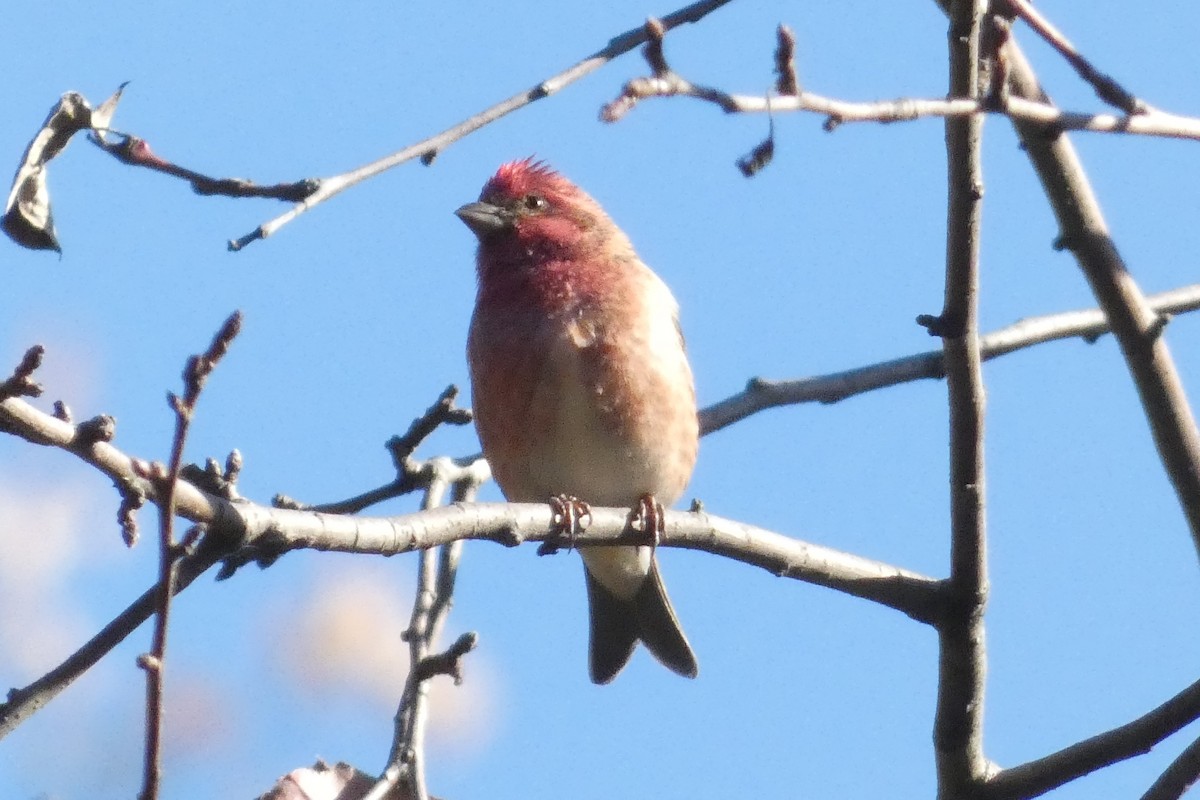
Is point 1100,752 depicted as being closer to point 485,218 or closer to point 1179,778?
point 1179,778

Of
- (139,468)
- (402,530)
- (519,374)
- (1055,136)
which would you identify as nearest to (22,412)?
(139,468)

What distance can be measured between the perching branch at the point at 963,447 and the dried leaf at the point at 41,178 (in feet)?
5.93

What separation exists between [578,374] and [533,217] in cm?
125

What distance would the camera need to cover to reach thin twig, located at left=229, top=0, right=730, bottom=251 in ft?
11.2

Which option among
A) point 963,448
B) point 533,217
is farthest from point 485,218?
point 963,448

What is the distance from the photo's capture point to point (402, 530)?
3.77 m

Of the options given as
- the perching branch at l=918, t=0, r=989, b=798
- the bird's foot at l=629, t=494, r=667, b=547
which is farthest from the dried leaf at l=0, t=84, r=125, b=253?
the bird's foot at l=629, t=494, r=667, b=547

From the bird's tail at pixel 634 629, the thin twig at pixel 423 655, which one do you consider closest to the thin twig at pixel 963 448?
the thin twig at pixel 423 655

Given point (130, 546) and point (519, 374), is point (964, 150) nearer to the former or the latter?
point (130, 546)

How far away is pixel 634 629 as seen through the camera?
7562mm

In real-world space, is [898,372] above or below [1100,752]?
above

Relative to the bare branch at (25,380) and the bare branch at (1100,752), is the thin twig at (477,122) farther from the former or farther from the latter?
the bare branch at (1100,752)

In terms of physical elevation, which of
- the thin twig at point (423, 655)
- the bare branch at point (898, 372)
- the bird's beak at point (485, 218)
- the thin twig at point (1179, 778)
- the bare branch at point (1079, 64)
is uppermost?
the bird's beak at point (485, 218)

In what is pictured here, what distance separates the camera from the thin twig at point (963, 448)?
389 cm
